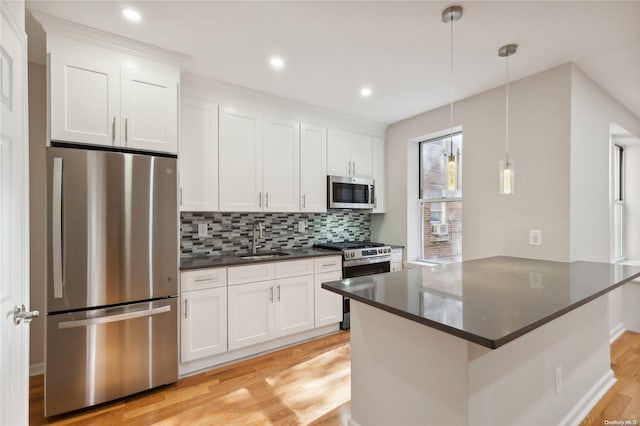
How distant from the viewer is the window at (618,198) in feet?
12.0

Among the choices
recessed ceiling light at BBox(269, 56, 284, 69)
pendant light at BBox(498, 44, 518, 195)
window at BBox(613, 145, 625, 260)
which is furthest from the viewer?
window at BBox(613, 145, 625, 260)

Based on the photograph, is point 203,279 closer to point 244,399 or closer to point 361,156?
point 244,399

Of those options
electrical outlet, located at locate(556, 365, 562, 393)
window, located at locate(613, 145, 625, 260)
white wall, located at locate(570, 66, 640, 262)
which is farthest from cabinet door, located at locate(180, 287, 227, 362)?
window, located at locate(613, 145, 625, 260)

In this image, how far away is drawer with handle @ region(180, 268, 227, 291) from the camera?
2336 mm

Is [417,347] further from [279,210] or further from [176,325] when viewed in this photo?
[279,210]

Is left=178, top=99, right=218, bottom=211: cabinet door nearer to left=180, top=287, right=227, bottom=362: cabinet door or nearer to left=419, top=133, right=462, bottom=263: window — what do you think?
left=180, top=287, right=227, bottom=362: cabinet door

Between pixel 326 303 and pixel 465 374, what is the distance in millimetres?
2047

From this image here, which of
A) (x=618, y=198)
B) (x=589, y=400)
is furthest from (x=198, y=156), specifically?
(x=618, y=198)

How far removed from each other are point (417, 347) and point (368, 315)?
33 centimetres

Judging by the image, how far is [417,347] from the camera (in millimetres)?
1370

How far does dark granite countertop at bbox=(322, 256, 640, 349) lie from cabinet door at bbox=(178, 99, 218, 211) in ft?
5.28

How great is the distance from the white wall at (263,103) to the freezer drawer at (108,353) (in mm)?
1849

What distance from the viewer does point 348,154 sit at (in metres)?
3.70

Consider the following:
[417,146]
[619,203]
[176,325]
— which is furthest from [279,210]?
[619,203]
